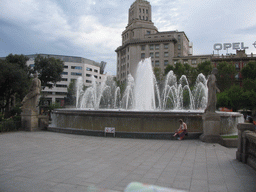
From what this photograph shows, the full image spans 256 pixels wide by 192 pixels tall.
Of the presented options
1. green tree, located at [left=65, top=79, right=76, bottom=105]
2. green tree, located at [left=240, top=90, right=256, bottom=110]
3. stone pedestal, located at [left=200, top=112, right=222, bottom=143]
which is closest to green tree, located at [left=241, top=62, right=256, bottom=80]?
green tree, located at [left=240, top=90, right=256, bottom=110]

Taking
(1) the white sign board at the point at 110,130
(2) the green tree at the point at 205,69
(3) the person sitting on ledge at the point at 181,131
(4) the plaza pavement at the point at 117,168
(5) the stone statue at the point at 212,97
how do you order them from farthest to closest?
(2) the green tree at the point at 205,69
(1) the white sign board at the point at 110,130
(3) the person sitting on ledge at the point at 181,131
(5) the stone statue at the point at 212,97
(4) the plaza pavement at the point at 117,168

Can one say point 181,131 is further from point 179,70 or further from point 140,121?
point 179,70

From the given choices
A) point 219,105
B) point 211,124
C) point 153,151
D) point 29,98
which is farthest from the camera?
point 219,105

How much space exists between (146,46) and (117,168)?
6958 cm

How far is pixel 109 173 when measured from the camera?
5.08 meters

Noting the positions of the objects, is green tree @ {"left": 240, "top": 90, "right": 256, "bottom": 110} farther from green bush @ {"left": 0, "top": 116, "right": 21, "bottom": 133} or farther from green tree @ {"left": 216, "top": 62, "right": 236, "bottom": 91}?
green bush @ {"left": 0, "top": 116, "right": 21, "bottom": 133}

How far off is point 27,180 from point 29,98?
9911 millimetres

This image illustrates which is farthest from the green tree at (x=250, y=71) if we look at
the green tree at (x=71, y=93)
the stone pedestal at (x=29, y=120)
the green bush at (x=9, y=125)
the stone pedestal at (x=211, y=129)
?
the green bush at (x=9, y=125)

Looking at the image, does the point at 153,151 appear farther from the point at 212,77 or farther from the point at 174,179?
the point at 212,77

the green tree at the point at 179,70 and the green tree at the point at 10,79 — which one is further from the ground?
the green tree at the point at 179,70

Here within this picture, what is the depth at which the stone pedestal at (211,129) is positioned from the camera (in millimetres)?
9391

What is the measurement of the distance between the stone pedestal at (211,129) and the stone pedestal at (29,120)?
999cm

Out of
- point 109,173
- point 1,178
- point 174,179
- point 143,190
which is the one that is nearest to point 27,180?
point 1,178

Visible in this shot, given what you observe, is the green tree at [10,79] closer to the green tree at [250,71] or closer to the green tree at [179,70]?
the green tree at [179,70]
